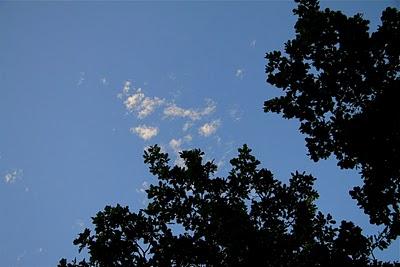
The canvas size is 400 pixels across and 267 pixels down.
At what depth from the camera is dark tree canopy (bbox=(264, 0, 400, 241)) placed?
10.0 metres

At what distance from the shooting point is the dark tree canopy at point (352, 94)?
10031 millimetres

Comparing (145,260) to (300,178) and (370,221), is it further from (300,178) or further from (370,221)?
(370,221)

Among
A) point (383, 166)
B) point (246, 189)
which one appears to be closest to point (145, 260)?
point (246, 189)

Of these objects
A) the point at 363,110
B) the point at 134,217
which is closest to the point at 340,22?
the point at 363,110

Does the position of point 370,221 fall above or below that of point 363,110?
below

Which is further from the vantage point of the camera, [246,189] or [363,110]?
[246,189]

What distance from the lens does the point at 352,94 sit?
1119cm

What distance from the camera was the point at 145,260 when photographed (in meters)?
10.5

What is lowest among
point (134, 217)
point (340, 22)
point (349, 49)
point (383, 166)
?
point (383, 166)

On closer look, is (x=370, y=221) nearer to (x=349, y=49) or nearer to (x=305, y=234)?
(x=305, y=234)

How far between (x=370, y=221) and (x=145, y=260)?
23.6 ft

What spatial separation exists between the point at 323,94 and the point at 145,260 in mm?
8163

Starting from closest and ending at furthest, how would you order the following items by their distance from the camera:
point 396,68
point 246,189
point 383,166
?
point 383,166, point 396,68, point 246,189

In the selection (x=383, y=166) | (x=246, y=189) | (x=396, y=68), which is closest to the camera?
(x=383, y=166)
